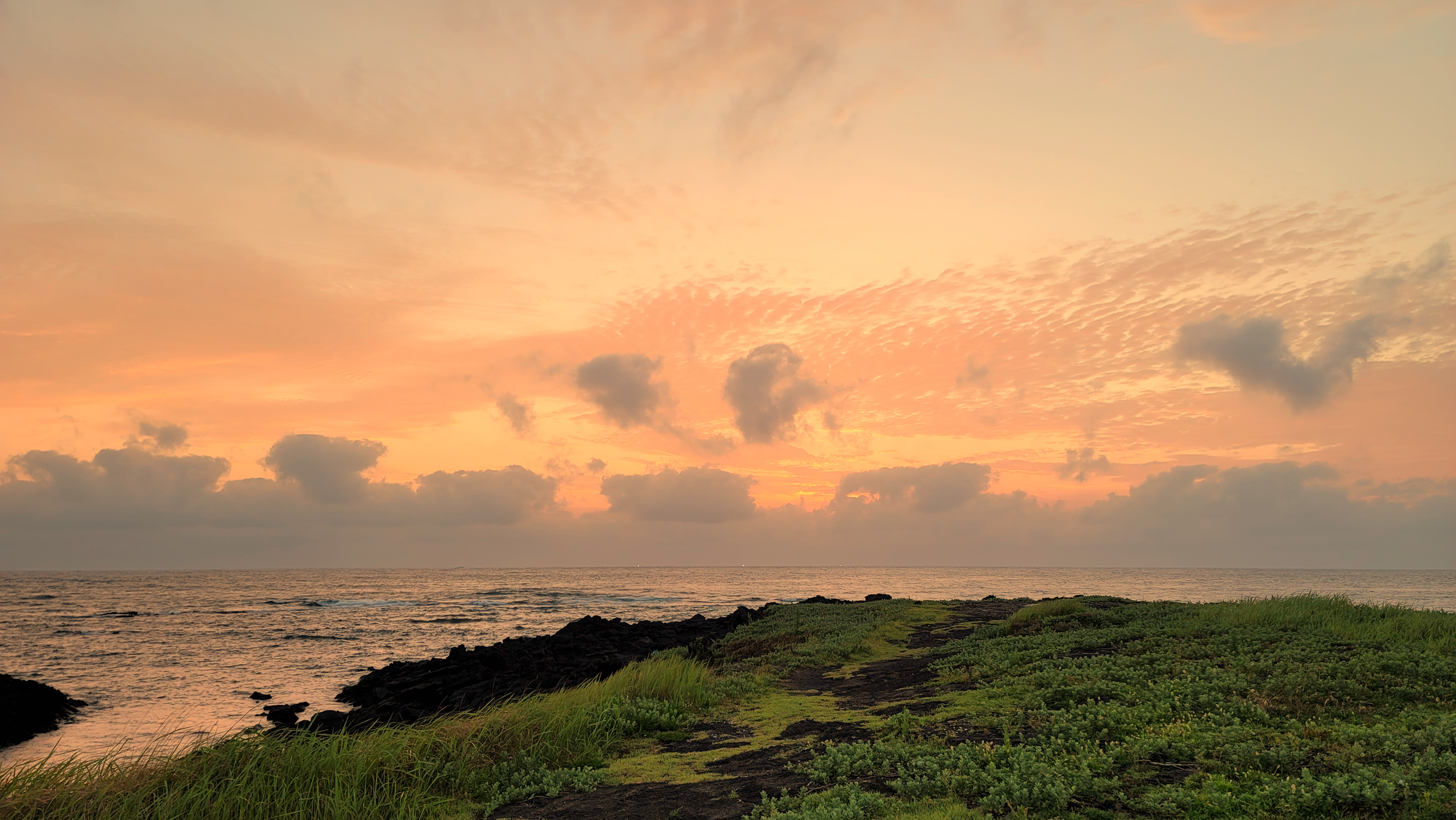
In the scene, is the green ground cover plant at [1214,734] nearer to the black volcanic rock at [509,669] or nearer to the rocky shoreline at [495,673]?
the black volcanic rock at [509,669]

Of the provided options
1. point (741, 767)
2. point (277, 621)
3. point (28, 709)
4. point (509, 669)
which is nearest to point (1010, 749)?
point (741, 767)

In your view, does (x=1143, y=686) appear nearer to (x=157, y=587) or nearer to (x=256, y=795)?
(x=256, y=795)

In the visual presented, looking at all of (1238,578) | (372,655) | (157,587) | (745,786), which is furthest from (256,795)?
(1238,578)

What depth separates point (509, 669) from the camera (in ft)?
93.1

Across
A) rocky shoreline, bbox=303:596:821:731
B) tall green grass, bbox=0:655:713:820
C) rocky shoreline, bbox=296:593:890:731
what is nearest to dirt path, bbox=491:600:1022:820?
tall green grass, bbox=0:655:713:820

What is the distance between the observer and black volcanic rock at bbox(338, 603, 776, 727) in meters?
23.2

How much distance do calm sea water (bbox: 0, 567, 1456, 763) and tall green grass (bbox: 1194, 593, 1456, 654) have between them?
27.8 feet

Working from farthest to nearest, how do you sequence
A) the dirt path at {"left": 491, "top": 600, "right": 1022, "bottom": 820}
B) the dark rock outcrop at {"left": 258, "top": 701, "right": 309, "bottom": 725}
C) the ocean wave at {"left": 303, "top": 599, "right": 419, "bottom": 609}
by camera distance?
the ocean wave at {"left": 303, "top": 599, "right": 419, "bottom": 609}
the dark rock outcrop at {"left": 258, "top": 701, "right": 309, "bottom": 725}
the dirt path at {"left": 491, "top": 600, "right": 1022, "bottom": 820}

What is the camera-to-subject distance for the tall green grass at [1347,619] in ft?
52.5

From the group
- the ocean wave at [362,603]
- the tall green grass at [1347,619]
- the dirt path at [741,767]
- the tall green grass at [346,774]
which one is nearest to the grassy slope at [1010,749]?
the tall green grass at [346,774]

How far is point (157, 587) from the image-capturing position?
387 feet

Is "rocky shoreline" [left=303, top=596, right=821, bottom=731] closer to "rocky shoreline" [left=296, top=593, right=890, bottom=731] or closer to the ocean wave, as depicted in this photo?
"rocky shoreline" [left=296, top=593, right=890, bottom=731]

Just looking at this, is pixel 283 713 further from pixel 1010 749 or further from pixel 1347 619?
pixel 1347 619

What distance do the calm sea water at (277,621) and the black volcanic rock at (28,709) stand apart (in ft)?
1.81
